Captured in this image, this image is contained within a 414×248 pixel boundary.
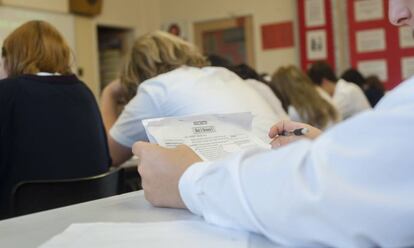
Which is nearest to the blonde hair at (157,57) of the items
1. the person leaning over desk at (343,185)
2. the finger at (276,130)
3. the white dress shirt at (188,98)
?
the white dress shirt at (188,98)

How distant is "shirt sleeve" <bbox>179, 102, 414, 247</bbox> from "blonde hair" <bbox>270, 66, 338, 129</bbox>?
104 inches

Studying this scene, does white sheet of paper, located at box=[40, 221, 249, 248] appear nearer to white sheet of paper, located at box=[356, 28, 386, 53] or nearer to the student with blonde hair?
the student with blonde hair

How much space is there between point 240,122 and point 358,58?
474 centimetres

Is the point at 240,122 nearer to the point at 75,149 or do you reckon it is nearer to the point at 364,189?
the point at 364,189

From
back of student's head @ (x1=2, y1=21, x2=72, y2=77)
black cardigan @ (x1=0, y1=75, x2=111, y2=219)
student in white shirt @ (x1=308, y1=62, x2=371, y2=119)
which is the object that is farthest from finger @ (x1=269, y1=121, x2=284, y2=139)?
student in white shirt @ (x1=308, y1=62, x2=371, y2=119)

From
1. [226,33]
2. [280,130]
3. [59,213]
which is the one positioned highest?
[226,33]

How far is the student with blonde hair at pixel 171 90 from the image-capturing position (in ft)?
5.90

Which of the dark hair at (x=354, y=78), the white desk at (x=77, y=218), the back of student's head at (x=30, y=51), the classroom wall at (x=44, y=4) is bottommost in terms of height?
the white desk at (x=77, y=218)

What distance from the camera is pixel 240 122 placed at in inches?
40.3

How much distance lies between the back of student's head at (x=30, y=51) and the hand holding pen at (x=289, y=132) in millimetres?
1007

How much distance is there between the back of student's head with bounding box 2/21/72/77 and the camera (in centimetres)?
174

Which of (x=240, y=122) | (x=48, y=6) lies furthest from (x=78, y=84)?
(x=48, y=6)

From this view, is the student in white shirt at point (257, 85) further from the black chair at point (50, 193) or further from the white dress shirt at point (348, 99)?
the white dress shirt at point (348, 99)

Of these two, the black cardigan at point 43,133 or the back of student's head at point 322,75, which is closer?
the black cardigan at point 43,133
